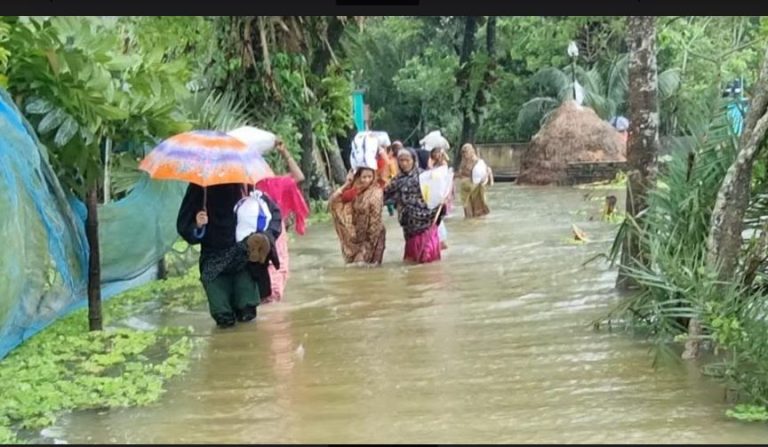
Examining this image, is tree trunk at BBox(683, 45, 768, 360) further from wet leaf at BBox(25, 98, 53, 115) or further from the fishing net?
wet leaf at BBox(25, 98, 53, 115)

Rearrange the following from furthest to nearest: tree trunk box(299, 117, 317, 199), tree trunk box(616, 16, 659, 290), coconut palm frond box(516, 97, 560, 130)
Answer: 1. coconut palm frond box(516, 97, 560, 130)
2. tree trunk box(299, 117, 317, 199)
3. tree trunk box(616, 16, 659, 290)

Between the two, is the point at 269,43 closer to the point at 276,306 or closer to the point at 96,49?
the point at 276,306

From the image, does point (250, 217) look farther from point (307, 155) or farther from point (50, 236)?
point (307, 155)

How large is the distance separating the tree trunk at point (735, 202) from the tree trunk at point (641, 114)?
7.37 ft

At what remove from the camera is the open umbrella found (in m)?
7.93

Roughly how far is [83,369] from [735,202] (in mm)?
4362

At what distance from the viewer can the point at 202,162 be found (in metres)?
7.99

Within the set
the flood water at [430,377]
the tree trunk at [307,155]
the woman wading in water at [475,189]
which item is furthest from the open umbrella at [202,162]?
the woman wading in water at [475,189]

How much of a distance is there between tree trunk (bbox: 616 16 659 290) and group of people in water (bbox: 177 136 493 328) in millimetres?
3106

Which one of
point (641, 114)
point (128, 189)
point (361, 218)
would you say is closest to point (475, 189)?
point (361, 218)

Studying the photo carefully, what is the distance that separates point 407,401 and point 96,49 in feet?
10.5

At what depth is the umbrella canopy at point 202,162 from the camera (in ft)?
26.0
